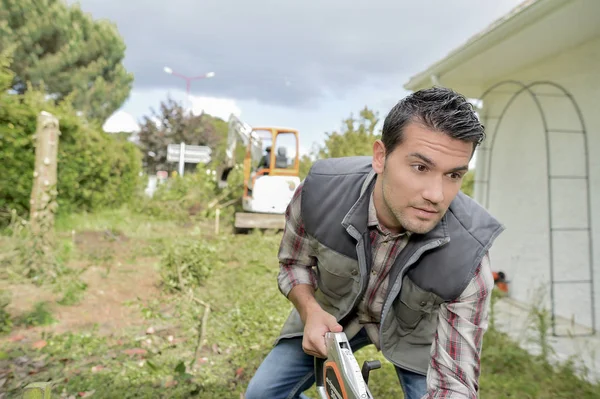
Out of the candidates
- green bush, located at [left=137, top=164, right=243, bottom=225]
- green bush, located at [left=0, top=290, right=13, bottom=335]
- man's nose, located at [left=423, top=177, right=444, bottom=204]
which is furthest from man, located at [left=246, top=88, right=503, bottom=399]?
green bush, located at [left=137, top=164, right=243, bottom=225]

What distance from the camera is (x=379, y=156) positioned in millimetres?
1767

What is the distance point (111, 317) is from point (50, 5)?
21.5 meters

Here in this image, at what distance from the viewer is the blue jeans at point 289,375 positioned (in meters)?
2.01

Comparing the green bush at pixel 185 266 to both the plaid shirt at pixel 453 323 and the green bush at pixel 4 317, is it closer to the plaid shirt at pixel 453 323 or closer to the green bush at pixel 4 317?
the green bush at pixel 4 317

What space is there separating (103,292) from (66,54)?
68.2 ft

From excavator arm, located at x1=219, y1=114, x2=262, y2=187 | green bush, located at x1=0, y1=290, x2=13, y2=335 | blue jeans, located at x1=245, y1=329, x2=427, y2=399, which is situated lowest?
green bush, located at x1=0, y1=290, x2=13, y2=335

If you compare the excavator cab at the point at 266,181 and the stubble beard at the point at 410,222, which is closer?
the stubble beard at the point at 410,222

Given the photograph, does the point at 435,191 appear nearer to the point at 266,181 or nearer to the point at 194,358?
the point at 194,358

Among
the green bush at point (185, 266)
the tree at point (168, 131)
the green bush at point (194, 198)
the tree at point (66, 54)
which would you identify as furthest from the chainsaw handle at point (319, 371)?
the tree at point (168, 131)

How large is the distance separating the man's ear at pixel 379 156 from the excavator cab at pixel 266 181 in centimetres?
811

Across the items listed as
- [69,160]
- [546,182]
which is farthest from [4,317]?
[69,160]

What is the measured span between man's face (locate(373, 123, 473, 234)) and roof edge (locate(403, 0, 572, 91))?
3140mm

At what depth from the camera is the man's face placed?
1.53 metres

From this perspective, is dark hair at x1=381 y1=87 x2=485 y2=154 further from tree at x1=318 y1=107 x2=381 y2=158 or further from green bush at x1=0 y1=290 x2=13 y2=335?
tree at x1=318 y1=107 x2=381 y2=158
